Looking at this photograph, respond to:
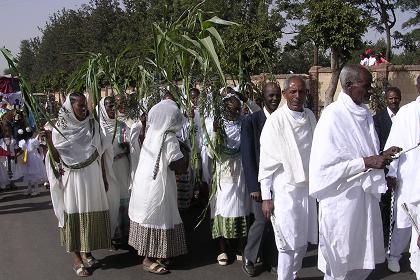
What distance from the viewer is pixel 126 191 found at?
5941mm

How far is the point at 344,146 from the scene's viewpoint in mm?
3594

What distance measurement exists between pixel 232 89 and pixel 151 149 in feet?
3.29

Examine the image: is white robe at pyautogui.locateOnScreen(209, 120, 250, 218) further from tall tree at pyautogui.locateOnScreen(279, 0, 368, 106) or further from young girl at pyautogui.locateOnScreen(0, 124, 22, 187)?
tall tree at pyautogui.locateOnScreen(279, 0, 368, 106)

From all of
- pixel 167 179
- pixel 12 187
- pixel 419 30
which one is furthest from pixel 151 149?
pixel 419 30

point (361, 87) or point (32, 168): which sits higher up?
point (361, 87)

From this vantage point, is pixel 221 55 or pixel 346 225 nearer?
pixel 346 225

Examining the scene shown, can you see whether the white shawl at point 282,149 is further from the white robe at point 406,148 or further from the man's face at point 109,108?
the man's face at point 109,108

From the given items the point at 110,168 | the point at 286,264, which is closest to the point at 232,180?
the point at 286,264

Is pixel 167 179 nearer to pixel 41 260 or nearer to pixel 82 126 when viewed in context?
pixel 82 126

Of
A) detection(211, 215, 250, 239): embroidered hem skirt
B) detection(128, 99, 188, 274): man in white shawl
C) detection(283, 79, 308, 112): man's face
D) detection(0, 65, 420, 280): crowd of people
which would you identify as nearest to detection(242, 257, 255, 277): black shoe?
detection(0, 65, 420, 280): crowd of people

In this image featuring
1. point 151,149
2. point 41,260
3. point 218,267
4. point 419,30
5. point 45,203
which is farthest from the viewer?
point 419,30

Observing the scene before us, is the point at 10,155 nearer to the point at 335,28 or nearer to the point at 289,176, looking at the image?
the point at 289,176

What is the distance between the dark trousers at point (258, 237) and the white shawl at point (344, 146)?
47.0 inches

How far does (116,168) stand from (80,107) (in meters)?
1.09
